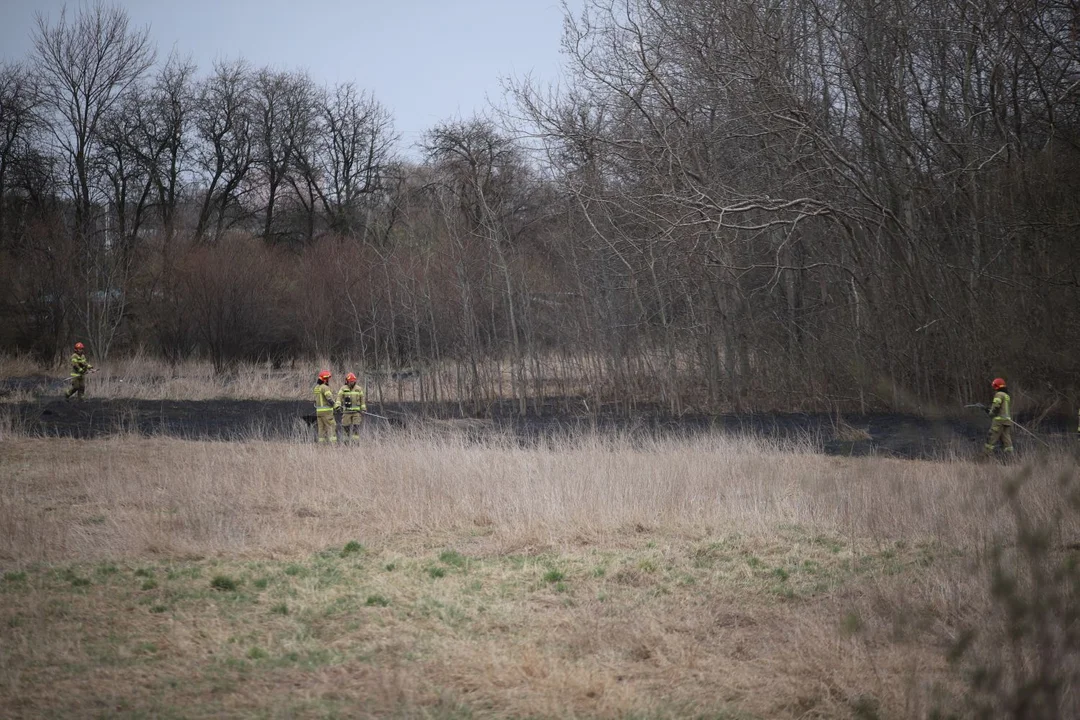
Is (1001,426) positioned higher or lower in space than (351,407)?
lower

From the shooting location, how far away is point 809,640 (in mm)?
4887

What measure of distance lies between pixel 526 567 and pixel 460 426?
9469mm

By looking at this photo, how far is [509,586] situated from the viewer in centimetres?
628

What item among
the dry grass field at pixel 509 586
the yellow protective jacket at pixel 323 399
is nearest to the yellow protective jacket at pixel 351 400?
the yellow protective jacket at pixel 323 399

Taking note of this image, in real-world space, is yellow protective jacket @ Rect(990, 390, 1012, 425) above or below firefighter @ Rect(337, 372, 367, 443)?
below

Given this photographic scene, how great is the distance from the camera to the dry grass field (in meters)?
4.25

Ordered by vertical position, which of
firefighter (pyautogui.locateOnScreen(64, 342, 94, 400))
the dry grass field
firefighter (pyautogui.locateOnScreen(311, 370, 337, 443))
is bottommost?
the dry grass field

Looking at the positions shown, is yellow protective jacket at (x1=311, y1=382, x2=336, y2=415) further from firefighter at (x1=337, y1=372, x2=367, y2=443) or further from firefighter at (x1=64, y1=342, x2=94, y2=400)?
firefighter at (x1=64, y1=342, x2=94, y2=400)

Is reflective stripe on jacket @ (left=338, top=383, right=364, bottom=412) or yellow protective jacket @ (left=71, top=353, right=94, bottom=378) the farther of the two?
yellow protective jacket @ (left=71, top=353, right=94, bottom=378)

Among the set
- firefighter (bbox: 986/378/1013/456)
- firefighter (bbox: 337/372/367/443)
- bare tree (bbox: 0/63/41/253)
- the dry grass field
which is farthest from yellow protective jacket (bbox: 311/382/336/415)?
bare tree (bbox: 0/63/41/253)

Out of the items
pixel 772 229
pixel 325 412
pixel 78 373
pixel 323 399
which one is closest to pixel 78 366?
pixel 78 373

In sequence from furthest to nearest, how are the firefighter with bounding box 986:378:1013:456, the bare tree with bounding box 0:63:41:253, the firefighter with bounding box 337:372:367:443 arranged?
the bare tree with bounding box 0:63:41:253 → the firefighter with bounding box 337:372:367:443 → the firefighter with bounding box 986:378:1013:456

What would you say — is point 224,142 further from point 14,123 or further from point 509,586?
point 509,586

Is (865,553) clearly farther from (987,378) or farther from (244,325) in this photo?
(244,325)
